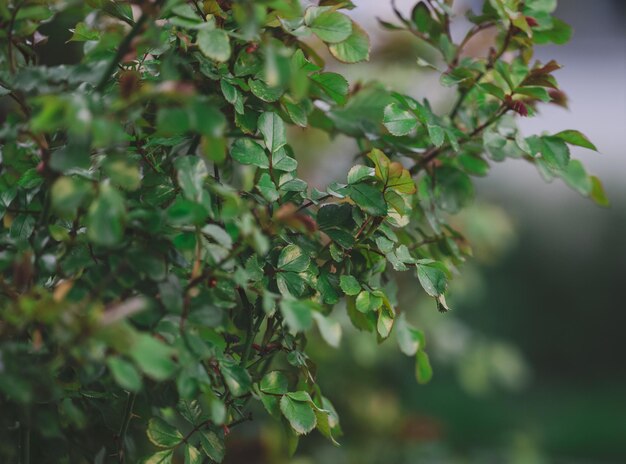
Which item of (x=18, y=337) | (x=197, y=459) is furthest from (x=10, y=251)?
(x=197, y=459)

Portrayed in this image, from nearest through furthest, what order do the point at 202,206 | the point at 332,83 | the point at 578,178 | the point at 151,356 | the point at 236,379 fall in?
the point at 151,356 < the point at 202,206 < the point at 236,379 < the point at 332,83 < the point at 578,178

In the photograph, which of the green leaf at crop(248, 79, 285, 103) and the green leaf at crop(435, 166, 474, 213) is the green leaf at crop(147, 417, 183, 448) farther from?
the green leaf at crop(435, 166, 474, 213)

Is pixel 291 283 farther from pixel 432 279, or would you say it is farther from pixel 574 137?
pixel 574 137

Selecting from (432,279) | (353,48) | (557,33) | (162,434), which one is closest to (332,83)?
(353,48)

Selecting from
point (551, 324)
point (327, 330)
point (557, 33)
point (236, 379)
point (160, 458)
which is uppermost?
point (557, 33)

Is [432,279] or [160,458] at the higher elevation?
[432,279]

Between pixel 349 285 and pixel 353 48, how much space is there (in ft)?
0.98

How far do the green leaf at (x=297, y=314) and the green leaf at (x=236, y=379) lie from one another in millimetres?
142

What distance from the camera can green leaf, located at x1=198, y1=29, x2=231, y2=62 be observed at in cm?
74

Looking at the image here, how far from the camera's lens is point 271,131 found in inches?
34.7

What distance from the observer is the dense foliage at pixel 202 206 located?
643 mm

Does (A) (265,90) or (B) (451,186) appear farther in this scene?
(B) (451,186)

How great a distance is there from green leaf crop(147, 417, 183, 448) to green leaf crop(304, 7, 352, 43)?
20.0 inches

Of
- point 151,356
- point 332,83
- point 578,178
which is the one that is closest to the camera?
point 151,356
